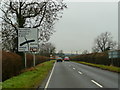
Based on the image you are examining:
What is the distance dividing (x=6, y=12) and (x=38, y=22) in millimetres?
4358

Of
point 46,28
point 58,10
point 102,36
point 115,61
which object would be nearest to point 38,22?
point 46,28

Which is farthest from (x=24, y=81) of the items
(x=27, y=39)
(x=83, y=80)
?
(x=27, y=39)

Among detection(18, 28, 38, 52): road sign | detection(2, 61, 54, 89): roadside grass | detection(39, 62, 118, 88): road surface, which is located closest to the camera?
detection(2, 61, 54, 89): roadside grass

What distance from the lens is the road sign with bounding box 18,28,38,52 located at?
22648 mm

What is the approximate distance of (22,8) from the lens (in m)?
25.3

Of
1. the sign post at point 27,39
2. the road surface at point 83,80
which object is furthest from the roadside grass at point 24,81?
the sign post at point 27,39

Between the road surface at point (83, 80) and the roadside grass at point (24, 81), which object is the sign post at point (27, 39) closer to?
the road surface at point (83, 80)

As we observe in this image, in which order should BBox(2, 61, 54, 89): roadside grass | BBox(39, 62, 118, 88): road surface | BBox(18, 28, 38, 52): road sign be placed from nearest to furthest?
BBox(2, 61, 54, 89): roadside grass
BBox(39, 62, 118, 88): road surface
BBox(18, 28, 38, 52): road sign

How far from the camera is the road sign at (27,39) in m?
22.6

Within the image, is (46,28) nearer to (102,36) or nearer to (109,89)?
(109,89)

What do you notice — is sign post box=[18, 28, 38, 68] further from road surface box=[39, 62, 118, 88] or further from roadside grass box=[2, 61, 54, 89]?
roadside grass box=[2, 61, 54, 89]

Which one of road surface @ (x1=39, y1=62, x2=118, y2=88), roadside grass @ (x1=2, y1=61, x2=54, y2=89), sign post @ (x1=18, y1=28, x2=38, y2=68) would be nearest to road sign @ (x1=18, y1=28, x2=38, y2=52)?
sign post @ (x1=18, y1=28, x2=38, y2=68)

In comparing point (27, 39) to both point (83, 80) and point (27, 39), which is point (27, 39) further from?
point (83, 80)

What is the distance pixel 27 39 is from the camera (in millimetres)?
23125
